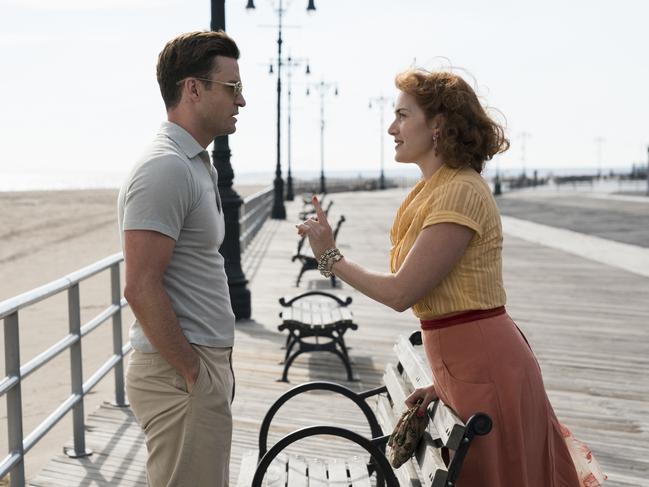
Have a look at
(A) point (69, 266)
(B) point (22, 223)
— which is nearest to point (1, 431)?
(A) point (69, 266)

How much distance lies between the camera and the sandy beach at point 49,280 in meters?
7.67

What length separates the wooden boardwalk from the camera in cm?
478

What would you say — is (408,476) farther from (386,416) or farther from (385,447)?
(386,416)

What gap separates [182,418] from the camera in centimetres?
241

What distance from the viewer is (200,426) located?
7.92 ft

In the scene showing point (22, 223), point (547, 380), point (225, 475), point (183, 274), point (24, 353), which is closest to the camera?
point (183, 274)

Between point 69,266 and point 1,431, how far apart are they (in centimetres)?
1585

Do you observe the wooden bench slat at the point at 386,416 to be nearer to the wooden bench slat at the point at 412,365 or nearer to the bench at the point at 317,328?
the wooden bench slat at the point at 412,365

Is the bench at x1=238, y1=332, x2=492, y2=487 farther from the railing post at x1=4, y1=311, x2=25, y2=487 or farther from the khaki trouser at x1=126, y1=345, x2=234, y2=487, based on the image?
the railing post at x1=4, y1=311, x2=25, y2=487

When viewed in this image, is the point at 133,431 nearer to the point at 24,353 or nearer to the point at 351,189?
the point at 24,353

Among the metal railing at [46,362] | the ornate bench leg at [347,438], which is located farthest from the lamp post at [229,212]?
the ornate bench leg at [347,438]

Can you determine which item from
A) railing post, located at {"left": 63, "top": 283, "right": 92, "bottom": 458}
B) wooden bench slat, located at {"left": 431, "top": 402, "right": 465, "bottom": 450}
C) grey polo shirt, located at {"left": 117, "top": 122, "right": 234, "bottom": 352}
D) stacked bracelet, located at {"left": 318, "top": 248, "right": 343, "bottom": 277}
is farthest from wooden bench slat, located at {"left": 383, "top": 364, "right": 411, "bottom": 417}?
railing post, located at {"left": 63, "top": 283, "right": 92, "bottom": 458}

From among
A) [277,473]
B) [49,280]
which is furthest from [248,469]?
[49,280]

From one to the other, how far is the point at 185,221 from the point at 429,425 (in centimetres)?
123
